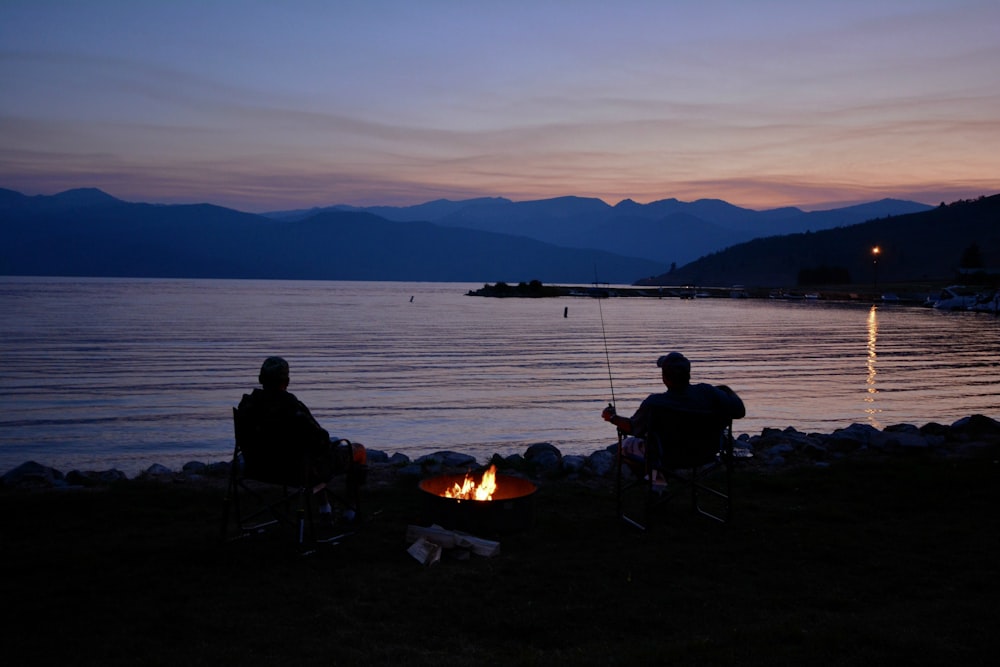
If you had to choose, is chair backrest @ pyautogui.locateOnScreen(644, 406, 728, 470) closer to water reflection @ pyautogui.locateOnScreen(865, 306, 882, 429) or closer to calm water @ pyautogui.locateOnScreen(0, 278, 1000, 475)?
calm water @ pyautogui.locateOnScreen(0, 278, 1000, 475)

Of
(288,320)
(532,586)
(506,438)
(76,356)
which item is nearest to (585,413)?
(506,438)

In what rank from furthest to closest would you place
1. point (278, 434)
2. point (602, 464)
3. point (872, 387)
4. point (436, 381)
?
point (436, 381), point (872, 387), point (602, 464), point (278, 434)

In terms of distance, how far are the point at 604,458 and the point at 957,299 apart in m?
74.5

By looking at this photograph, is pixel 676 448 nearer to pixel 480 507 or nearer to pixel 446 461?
pixel 480 507

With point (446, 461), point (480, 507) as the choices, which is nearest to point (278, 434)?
point (480, 507)

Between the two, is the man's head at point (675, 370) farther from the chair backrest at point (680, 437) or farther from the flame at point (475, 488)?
the flame at point (475, 488)

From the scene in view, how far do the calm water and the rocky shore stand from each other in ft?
6.72

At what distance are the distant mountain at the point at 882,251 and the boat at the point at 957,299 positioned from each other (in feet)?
207

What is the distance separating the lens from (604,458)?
9883 millimetres

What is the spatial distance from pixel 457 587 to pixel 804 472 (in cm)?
554

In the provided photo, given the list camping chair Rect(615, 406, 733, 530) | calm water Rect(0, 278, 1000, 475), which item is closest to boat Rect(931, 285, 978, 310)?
calm water Rect(0, 278, 1000, 475)

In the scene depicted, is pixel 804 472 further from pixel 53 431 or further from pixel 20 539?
pixel 53 431

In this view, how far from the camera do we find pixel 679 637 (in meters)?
4.48

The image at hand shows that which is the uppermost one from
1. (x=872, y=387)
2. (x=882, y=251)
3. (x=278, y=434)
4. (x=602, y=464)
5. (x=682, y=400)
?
(x=882, y=251)
